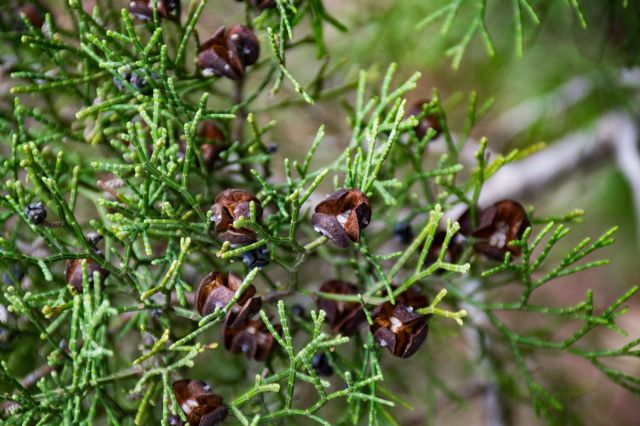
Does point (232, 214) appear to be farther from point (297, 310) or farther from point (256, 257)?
point (297, 310)

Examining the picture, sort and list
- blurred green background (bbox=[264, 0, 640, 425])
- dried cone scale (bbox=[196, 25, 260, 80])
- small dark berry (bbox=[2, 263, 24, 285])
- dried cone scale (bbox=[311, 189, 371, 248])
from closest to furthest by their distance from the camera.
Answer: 1. dried cone scale (bbox=[311, 189, 371, 248])
2. dried cone scale (bbox=[196, 25, 260, 80])
3. small dark berry (bbox=[2, 263, 24, 285])
4. blurred green background (bbox=[264, 0, 640, 425])

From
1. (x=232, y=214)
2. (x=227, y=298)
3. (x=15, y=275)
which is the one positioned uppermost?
(x=232, y=214)

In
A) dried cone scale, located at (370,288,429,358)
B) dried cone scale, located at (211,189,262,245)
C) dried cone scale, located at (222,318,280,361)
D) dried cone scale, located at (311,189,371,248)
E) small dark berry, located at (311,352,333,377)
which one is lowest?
small dark berry, located at (311,352,333,377)

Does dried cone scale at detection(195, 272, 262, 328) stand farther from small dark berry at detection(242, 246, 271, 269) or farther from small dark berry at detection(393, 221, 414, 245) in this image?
small dark berry at detection(393, 221, 414, 245)

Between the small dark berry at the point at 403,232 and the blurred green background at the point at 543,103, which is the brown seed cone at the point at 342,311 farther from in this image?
the blurred green background at the point at 543,103

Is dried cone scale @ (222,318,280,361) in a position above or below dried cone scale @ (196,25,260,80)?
below

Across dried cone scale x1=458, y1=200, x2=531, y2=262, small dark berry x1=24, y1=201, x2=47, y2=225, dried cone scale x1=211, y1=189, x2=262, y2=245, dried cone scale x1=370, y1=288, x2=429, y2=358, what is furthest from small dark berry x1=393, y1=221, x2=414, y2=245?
small dark berry x1=24, y1=201, x2=47, y2=225

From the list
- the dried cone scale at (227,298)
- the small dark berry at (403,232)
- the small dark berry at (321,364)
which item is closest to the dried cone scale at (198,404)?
the dried cone scale at (227,298)

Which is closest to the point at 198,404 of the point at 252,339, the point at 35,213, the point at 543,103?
the point at 252,339

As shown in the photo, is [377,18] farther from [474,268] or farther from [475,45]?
[474,268]

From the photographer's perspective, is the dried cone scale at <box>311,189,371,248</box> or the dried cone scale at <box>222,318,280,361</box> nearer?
the dried cone scale at <box>311,189,371,248</box>

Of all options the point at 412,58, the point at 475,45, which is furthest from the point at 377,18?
the point at 475,45
